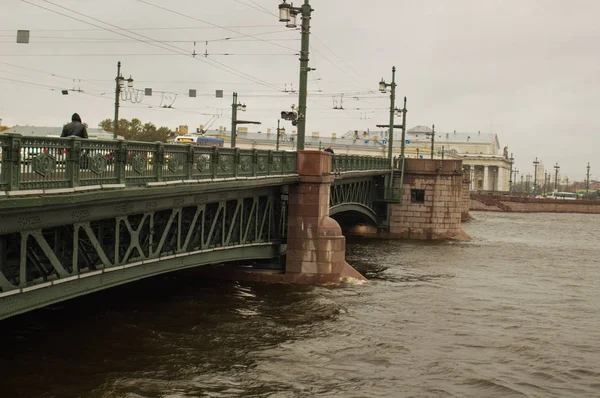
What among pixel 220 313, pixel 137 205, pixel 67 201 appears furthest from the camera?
pixel 220 313

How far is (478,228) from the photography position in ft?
177

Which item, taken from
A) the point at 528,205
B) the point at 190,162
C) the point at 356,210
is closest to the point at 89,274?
the point at 190,162

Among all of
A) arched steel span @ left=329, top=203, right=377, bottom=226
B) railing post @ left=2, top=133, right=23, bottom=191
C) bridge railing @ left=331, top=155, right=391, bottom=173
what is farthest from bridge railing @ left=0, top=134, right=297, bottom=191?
arched steel span @ left=329, top=203, right=377, bottom=226

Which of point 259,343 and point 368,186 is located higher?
point 368,186

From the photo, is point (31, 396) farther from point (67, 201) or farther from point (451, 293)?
point (451, 293)

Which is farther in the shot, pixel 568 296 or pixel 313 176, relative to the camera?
pixel 568 296

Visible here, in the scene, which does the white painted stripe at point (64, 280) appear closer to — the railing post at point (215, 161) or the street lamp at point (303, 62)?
the railing post at point (215, 161)

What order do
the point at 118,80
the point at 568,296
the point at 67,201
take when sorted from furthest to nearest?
the point at 118,80 < the point at 568,296 < the point at 67,201

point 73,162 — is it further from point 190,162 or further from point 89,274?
point 190,162

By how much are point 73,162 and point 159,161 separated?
2.65 metres

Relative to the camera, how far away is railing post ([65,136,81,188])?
10.6 meters

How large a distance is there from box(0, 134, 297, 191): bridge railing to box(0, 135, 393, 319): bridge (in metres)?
0.02

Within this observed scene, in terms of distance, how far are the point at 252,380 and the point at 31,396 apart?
3.31 metres

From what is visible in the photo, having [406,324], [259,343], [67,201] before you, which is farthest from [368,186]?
[67,201]
